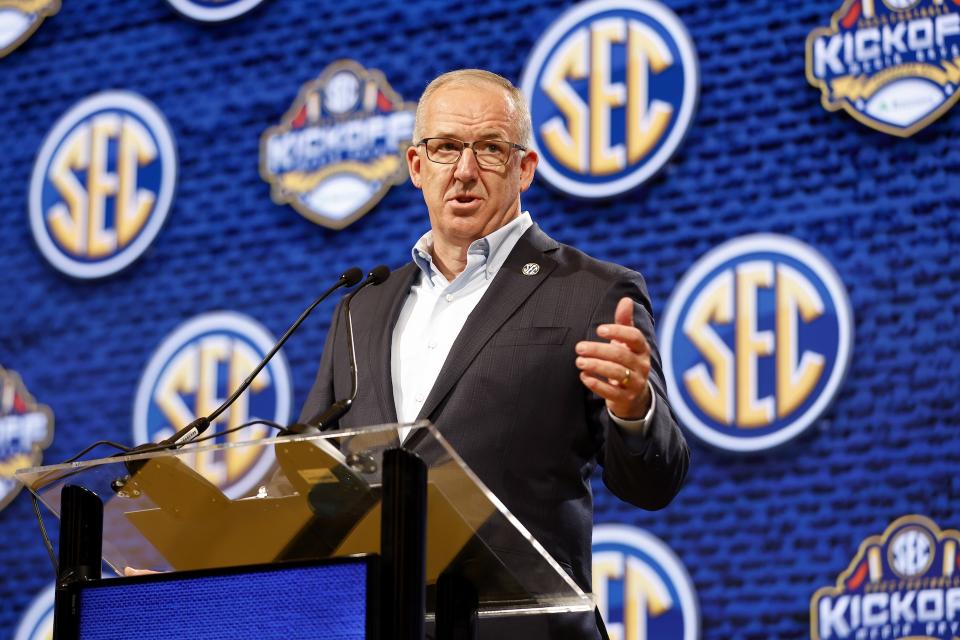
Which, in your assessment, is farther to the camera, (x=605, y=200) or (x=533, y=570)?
(x=605, y=200)

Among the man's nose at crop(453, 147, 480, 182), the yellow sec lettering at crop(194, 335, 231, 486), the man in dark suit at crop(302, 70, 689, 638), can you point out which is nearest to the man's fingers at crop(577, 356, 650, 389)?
the man in dark suit at crop(302, 70, 689, 638)

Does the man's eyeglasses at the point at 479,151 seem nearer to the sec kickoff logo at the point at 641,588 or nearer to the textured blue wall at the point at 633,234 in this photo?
the textured blue wall at the point at 633,234

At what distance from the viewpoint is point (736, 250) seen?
3145 millimetres

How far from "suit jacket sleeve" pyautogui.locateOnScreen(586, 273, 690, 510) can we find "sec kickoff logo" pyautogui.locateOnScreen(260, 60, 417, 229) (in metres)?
1.77

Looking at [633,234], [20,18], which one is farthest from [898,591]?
[20,18]

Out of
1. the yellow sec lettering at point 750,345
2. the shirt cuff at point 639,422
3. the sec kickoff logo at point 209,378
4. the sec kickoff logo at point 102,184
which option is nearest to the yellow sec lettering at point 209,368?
the sec kickoff logo at point 209,378

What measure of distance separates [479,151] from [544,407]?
474 mm

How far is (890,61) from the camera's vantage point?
3076 millimetres

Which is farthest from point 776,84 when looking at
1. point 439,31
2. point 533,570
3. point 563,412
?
point 533,570

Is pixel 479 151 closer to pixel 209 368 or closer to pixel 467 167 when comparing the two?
pixel 467 167

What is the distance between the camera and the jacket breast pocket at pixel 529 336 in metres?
2.03

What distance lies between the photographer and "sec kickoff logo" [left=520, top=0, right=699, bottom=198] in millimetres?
3293

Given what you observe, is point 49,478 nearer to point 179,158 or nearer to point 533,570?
point 533,570

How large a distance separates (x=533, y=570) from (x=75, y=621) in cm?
50
